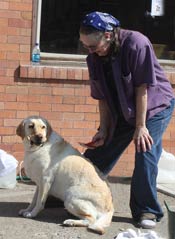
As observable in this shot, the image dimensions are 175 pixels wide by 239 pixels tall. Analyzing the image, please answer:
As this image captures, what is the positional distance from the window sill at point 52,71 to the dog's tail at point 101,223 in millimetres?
2316

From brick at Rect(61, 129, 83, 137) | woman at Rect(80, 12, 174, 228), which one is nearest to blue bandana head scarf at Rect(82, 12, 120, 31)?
woman at Rect(80, 12, 174, 228)

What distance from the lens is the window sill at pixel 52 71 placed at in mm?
6992

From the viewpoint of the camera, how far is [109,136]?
5.49 metres

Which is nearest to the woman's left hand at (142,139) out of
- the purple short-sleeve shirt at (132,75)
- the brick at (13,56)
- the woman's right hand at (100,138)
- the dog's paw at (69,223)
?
the purple short-sleeve shirt at (132,75)

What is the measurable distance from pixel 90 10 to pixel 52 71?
3.20 ft

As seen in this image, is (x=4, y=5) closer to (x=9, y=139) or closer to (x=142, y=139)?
(x=9, y=139)

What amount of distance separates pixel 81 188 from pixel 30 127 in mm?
710

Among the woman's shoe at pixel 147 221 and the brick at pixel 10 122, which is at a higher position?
the brick at pixel 10 122

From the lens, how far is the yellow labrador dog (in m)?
5.19

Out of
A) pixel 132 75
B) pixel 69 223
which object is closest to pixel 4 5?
pixel 132 75

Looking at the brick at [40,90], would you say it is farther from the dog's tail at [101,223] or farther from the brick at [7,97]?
the dog's tail at [101,223]

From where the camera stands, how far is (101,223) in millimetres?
5164

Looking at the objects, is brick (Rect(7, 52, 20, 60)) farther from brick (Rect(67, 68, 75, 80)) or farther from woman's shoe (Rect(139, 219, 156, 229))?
woman's shoe (Rect(139, 219, 156, 229))

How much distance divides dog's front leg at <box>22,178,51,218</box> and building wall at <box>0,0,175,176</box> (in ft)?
5.86
